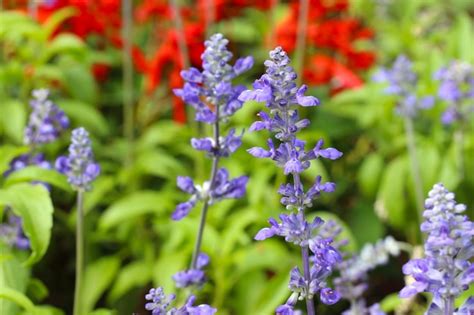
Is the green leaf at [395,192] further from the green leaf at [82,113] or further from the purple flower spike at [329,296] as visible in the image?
the purple flower spike at [329,296]

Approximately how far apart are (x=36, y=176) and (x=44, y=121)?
255mm

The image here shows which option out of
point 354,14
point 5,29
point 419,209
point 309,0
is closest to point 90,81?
point 5,29

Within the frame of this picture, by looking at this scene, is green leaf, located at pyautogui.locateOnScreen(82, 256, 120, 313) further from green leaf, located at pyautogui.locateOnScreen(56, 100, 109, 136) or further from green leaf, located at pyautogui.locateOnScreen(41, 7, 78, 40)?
green leaf, located at pyautogui.locateOnScreen(41, 7, 78, 40)

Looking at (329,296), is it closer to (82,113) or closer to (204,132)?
(82,113)

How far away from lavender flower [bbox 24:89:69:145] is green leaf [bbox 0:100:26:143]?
69 centimetres

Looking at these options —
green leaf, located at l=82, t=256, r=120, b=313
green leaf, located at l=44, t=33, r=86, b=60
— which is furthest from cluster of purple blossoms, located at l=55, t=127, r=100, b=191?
green leaf, located at l=44, t=33, r=86, b=60

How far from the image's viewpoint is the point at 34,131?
2564 millimetres

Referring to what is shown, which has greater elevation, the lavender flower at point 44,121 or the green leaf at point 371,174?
the green leaf at point 371,174

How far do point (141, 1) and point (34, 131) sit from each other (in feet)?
9.31

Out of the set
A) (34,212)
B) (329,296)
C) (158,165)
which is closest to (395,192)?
(158,165)

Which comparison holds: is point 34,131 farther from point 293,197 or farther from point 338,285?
point 293,197

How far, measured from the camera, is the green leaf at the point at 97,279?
3.09m

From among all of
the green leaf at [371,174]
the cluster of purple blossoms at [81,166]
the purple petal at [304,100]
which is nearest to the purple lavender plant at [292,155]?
the purple petal at [304,100]

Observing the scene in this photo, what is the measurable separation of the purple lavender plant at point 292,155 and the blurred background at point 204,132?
46.5 inches
